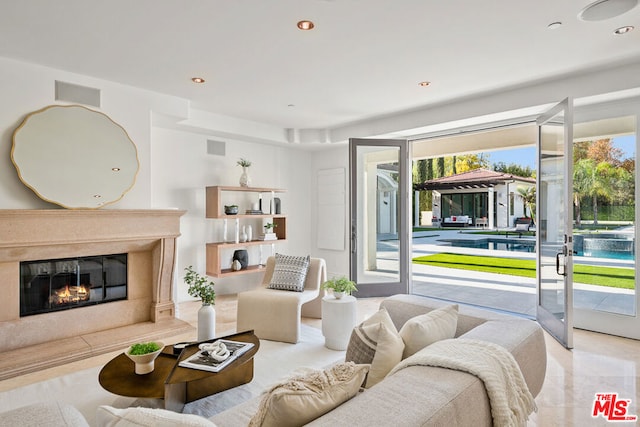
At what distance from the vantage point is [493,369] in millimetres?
1314

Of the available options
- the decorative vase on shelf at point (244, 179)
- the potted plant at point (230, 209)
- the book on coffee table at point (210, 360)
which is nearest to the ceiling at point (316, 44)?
the decorative vase on shelf at point (244, 179)

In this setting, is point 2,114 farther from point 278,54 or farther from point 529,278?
point 529,278

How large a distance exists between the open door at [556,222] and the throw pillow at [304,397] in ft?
9.64

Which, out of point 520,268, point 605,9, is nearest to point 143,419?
point 605,9

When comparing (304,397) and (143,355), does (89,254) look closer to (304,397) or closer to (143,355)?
(143,355)

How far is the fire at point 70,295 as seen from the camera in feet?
11.7

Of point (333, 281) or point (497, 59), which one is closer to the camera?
point (497, 59)

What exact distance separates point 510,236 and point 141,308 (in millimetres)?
11531

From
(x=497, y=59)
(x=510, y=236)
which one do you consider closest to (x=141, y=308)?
(x=497, y=59)

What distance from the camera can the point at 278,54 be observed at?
122 inches

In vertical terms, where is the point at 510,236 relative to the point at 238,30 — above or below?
below

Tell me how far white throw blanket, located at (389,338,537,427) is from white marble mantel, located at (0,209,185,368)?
10.7ft

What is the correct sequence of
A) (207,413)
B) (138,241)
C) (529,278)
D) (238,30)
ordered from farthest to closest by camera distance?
(529,278), (138,241), (238,30), (207,413)

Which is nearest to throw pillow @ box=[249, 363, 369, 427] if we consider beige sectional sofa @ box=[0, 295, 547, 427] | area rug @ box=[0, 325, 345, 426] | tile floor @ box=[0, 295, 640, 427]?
beige sectional sofa @ box=[0, 295, 547, 427]
